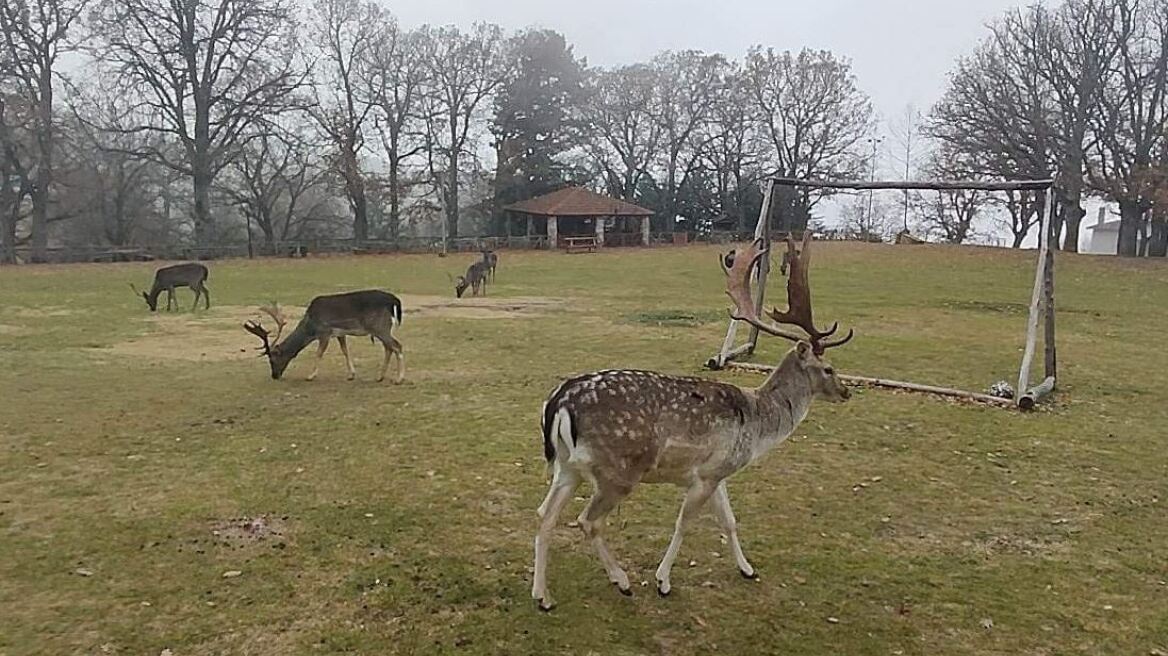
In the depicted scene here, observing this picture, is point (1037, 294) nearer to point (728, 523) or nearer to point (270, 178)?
point (728, 523)

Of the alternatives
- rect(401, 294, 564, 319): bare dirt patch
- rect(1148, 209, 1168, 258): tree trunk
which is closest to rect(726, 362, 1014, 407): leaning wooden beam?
rect(401, 294, 564, 319): bare dirt patch

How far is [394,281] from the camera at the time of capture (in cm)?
2623

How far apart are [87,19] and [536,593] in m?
37.2

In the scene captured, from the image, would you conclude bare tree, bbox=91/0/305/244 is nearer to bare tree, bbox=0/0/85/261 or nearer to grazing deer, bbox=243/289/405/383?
bare tree, bbox=0/0/85/261

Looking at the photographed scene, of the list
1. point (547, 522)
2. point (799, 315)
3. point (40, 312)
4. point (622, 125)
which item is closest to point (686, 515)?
point (547, 522)

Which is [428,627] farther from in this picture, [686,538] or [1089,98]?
[1089,98]

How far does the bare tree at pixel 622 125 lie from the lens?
162 ft

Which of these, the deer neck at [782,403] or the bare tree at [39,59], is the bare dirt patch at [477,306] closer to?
the deer neck at [782,403]

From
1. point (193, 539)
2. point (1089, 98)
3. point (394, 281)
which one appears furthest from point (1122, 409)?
point (1089, 98)

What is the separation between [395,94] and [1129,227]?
3233 centimetres

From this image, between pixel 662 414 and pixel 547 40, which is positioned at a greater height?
pixel 547 40

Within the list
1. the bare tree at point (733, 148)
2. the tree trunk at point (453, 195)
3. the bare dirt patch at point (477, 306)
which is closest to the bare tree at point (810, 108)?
the bare tree at point (733, 148)

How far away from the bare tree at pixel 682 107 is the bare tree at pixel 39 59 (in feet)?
93.1

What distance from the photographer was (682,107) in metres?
49.9
